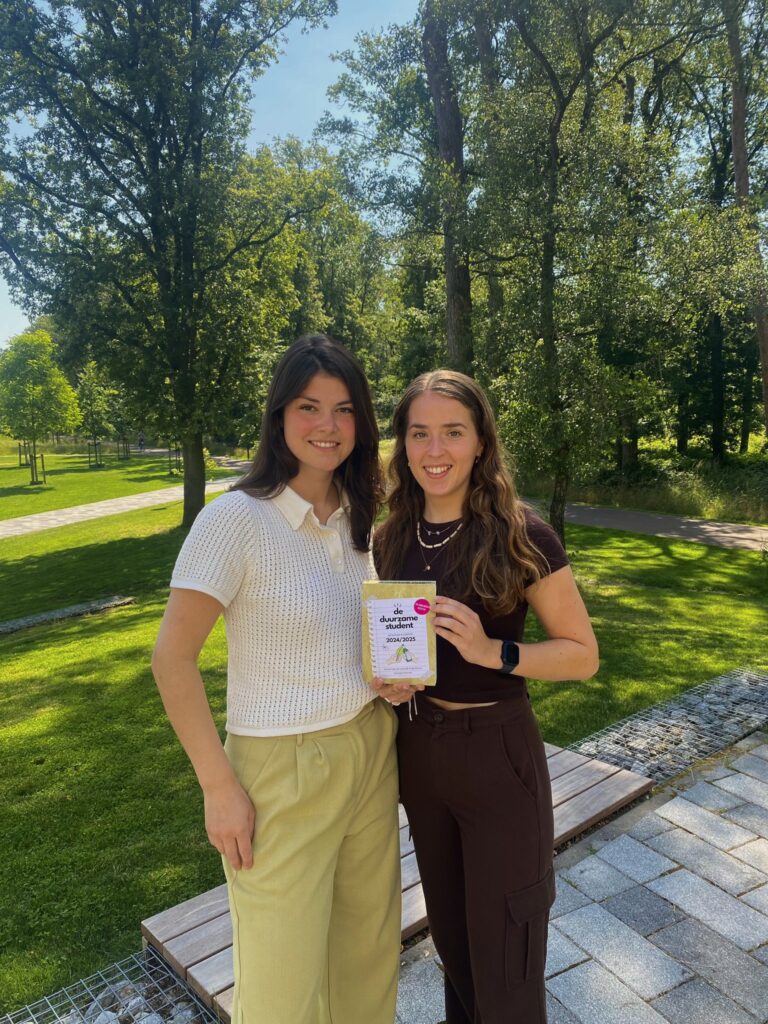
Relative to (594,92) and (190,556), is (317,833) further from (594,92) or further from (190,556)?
(594,92)

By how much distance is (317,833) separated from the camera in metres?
1.57

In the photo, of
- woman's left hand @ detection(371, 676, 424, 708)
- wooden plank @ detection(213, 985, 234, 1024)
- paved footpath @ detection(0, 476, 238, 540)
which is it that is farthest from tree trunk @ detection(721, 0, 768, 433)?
paved footpath @ detection(0, 476, 238, 540)

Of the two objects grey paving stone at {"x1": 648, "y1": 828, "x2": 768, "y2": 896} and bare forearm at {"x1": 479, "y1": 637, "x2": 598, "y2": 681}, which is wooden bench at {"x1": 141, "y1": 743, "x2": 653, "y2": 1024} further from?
bare forearm at {"x1": 479, "y1": 637, "x2": 598, "y2": 681}

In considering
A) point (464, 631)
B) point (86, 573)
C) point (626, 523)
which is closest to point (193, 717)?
point (464, 631)

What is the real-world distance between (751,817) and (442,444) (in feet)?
9.39

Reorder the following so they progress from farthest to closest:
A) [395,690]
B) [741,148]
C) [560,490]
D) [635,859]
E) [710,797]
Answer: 1. [741,148]
2. [560,490]
3. [710,797]
4. [635,859]
5. [395,690]

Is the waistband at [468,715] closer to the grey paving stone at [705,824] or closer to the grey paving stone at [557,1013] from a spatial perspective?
the grey paving stone at [557,1013]

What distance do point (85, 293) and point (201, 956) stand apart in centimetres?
1379

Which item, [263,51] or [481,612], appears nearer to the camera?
[481,612]

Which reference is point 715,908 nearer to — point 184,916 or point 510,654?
point 510,654

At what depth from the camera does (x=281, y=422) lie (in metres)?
1.80

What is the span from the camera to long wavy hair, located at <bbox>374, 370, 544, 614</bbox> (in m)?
1.69

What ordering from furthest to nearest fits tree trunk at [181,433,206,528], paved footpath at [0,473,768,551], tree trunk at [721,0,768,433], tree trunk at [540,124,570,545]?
tree trunk at [181,433,206,528] < paved footpath at [0,473,768,551] < tree trunk at [721,0,768,433] < tree trunk at [540,124,570,545]

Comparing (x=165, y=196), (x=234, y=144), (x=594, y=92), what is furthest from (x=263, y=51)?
(x=594, y=92)
